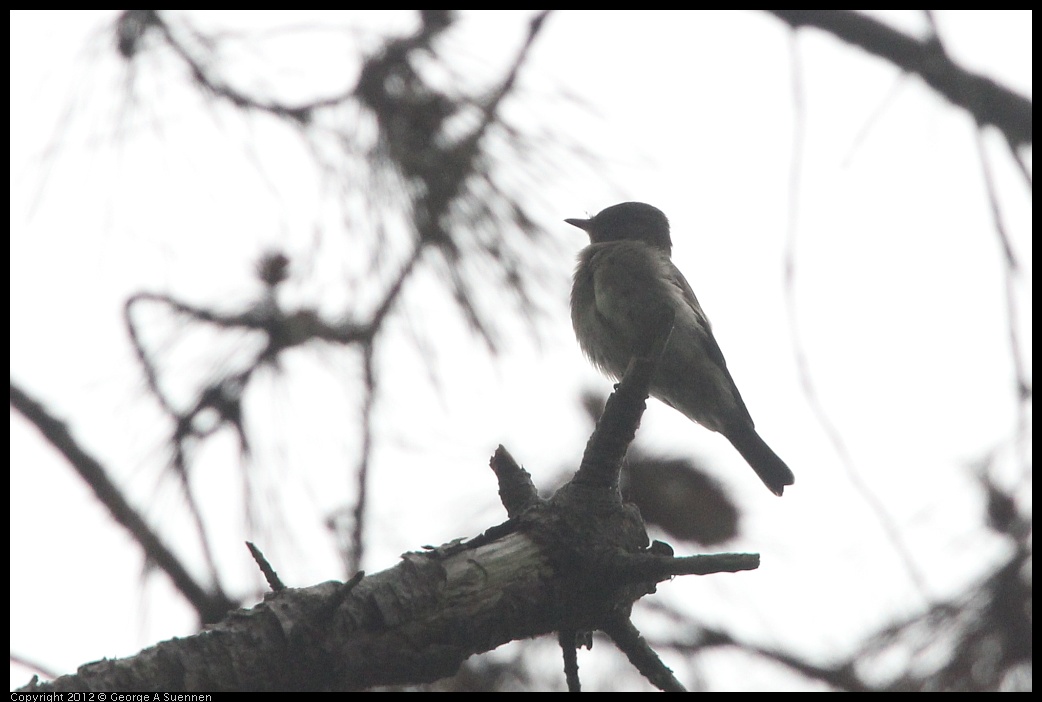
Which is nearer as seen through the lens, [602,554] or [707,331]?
[602,554]

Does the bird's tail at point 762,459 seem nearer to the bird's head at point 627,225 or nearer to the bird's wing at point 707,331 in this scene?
the bird's wing at point 707,331

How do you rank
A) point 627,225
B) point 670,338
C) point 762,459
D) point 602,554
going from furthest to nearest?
1. point 627,225
2. point 762,459
3. point 670,338
4. point 602,554

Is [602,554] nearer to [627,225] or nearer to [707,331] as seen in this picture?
[707,331]

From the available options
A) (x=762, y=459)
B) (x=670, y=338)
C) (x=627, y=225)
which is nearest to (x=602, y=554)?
(x=670, y=338)

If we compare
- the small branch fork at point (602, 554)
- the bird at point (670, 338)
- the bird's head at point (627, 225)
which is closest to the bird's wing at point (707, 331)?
the bird at point (670, 338)

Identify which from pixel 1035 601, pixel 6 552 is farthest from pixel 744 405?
pixel 6 552

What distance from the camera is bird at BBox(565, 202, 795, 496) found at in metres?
4.06

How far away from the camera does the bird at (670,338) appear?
13.3 feet

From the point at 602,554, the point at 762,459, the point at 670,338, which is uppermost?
the point at 670,338

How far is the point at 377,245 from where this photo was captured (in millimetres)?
3418

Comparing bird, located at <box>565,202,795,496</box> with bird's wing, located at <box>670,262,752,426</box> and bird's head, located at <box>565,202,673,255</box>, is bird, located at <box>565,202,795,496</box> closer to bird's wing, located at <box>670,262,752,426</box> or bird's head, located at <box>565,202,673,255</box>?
bird's wing, located at <box>670,262,752,426</box>

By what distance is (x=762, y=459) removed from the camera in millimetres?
4320

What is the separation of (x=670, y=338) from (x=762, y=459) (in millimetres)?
684

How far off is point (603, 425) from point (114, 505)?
5.49 ft
